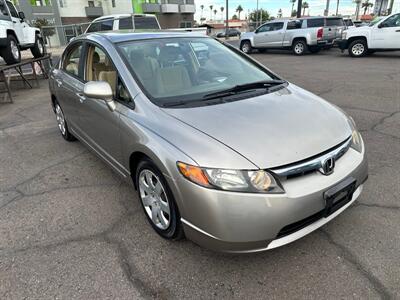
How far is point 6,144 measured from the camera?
194 inches

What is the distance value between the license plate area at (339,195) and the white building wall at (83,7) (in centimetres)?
4589

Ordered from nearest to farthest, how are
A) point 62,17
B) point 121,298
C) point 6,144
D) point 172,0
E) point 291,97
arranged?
point 121,298, point 291,97, point 6,144, point 62,17, point 172,0

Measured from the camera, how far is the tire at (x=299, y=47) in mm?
15248

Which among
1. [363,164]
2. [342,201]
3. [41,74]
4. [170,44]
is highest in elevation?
[170,44]

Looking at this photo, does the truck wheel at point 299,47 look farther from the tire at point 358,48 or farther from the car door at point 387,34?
the car door at point 387,34

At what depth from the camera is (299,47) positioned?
1550cm

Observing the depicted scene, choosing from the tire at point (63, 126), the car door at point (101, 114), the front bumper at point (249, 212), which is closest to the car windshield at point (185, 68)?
the car door at point (101, 114)

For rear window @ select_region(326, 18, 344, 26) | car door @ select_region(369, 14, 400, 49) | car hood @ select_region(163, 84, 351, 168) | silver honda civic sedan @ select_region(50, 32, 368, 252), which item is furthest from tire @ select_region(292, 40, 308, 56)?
car hood @ select_region(163, 84, 351, 168)

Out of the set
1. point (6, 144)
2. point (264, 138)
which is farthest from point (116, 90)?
point (6, 144)

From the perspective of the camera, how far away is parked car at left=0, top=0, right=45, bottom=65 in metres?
8.80

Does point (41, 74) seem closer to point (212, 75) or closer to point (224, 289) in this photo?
point (212, 75)

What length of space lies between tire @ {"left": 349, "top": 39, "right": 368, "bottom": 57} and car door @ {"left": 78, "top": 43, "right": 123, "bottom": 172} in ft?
42.1

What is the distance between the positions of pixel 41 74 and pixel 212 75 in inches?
472

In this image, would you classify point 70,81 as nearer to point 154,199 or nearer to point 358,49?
point 154,199
